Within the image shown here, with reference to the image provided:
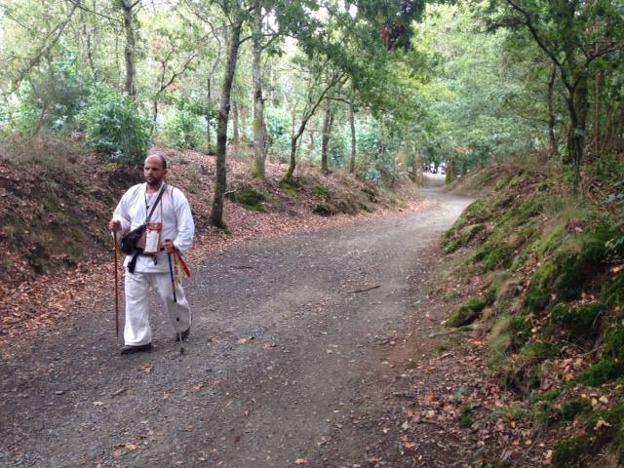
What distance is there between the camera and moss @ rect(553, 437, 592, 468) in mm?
3158

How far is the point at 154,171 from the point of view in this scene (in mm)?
5863

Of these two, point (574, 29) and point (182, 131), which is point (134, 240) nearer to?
point (574, 29)

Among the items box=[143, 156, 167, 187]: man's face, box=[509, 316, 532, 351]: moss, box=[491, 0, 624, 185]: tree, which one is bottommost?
box=[509, 316, 532, 351]: moss

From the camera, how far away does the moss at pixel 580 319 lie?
4234 millimetres

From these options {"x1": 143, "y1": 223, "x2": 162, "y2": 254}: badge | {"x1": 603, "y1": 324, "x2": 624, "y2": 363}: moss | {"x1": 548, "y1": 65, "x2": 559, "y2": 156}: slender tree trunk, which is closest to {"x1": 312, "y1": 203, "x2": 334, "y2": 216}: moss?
{"x1": 548, "y1": 65, "x2": 559, "y2": 156}: slender tree trunk

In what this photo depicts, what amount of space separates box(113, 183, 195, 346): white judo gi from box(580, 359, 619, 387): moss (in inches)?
163

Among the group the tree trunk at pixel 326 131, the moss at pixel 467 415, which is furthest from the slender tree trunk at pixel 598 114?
the tree trunk at pixel 326 131

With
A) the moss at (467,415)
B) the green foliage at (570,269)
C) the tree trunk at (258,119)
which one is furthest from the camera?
the tree trunk at (258,119)

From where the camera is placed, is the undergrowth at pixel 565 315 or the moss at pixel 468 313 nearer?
the undergrowth at pixel 565 315

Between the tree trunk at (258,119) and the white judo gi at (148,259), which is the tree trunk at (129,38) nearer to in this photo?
the tree trunk at (258,119)

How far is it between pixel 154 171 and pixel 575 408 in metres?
4.74

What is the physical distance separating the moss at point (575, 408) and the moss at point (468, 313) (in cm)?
258

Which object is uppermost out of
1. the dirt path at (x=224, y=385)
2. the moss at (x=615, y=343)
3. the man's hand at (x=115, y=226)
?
the man's hand at (x=115, y=226)

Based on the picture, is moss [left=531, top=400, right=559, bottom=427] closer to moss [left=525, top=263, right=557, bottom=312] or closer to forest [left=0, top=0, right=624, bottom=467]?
forest [left=0, top=0, right=624, bottom=467]
